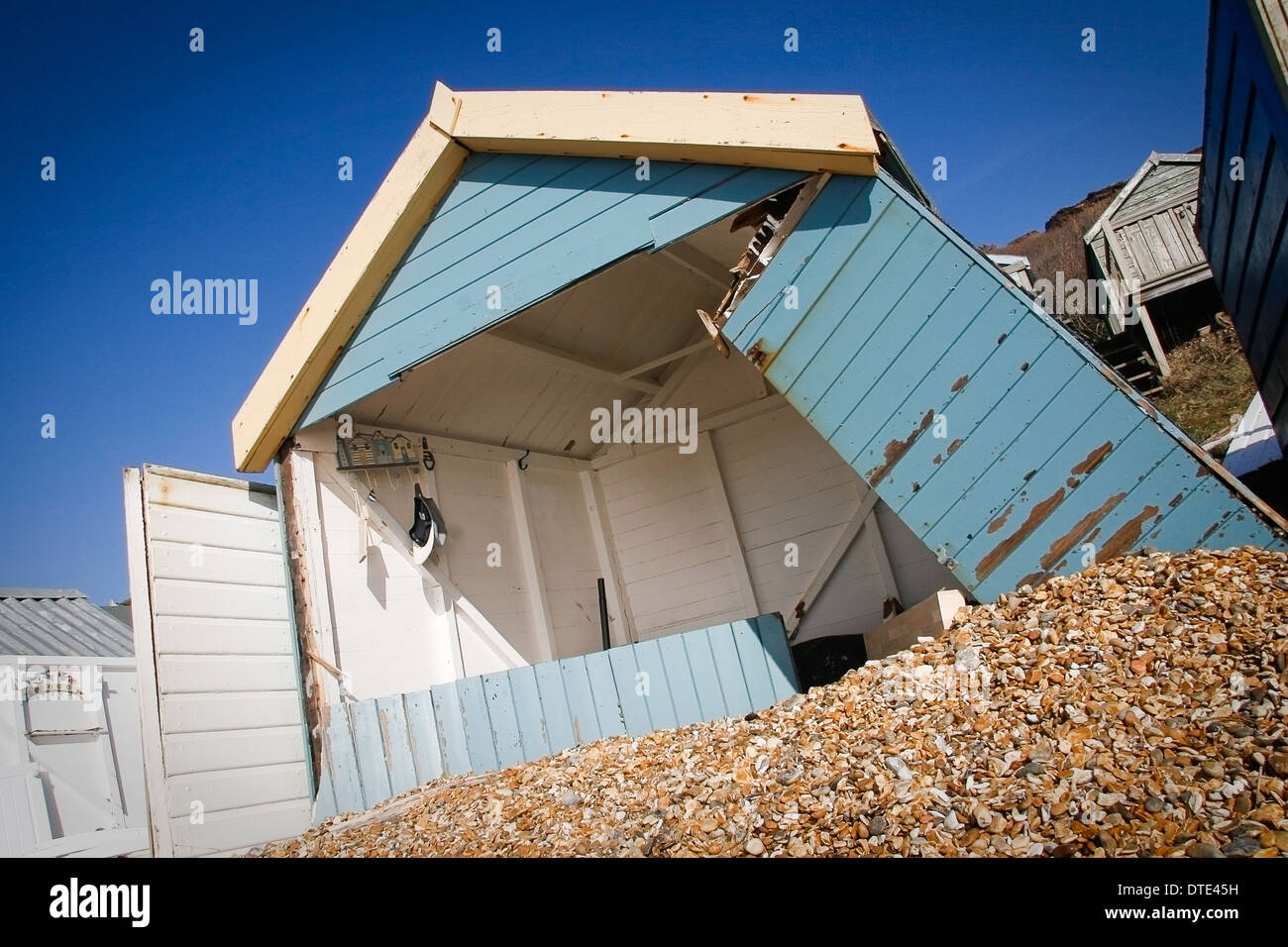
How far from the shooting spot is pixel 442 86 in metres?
5.95

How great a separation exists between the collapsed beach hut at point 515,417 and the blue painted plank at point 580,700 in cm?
2

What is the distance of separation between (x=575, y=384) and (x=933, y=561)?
420 centimetres

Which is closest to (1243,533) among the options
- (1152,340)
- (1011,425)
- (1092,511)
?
(1092,511)

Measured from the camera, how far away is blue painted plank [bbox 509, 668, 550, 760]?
18.6ft

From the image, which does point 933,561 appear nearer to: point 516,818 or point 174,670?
point 516,818

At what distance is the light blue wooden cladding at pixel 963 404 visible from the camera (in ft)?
14.6

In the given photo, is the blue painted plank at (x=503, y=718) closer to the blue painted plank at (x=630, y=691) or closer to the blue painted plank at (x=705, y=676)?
the blue painted plank at (x=630, y=691)

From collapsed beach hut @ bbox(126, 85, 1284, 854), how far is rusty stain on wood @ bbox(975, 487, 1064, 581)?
15mm

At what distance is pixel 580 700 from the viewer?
567 centimetres

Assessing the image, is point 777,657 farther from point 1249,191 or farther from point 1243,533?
point 1249,191

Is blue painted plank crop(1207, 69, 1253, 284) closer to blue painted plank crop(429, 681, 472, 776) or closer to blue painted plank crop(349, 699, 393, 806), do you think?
blue painted plank crop(429, 681, 472, 776)

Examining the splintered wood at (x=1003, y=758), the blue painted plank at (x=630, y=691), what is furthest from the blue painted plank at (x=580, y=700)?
the splintered wood at (x=1003, y=758)

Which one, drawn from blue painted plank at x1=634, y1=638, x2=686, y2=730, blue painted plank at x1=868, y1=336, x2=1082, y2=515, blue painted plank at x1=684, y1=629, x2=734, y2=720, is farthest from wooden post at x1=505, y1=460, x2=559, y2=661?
blue painted plank at x1=868, y1=336, x2=1082, y2=515

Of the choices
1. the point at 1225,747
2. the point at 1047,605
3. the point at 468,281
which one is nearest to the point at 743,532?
the point at 468,281
